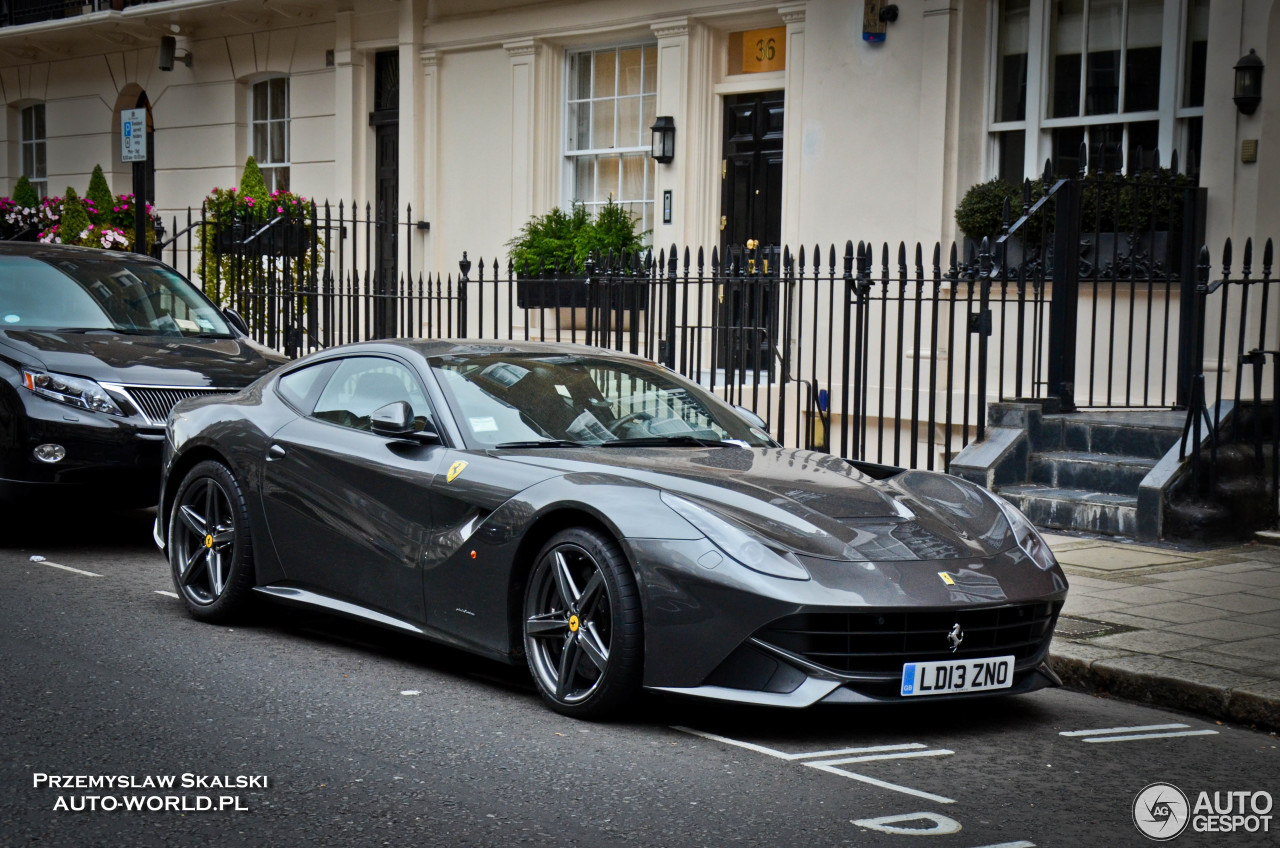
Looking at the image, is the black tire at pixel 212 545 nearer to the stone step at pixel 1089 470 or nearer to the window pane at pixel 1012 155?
the stone step at pixel 1089 470

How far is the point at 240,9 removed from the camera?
62.2ft

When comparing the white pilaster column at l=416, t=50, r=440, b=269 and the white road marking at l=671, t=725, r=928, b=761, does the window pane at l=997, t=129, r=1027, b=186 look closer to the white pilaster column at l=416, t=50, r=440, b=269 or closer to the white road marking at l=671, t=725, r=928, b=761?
the white pilaster column at l=416, t=50, r=440, b=269

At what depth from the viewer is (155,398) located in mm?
8680

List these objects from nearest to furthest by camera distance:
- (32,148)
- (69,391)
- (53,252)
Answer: (69,391) → (53,252) → (32,148)

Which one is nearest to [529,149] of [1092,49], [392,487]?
[1092,49]

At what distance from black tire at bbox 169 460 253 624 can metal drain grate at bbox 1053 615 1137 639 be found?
3.68m

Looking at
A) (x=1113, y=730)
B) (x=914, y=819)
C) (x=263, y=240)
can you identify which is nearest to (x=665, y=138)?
A: (x=263, y=240)

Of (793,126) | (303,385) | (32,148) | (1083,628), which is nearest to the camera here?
(1083,628)

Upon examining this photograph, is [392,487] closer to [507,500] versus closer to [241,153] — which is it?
[507,500]

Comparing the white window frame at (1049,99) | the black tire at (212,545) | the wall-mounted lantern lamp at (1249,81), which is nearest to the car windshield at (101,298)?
the black tire at (212,545)

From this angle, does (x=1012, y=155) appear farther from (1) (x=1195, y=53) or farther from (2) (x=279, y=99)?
(2) (x=279, y=99)

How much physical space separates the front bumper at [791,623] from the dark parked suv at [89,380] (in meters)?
4.64

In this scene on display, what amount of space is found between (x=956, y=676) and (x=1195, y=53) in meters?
8.38

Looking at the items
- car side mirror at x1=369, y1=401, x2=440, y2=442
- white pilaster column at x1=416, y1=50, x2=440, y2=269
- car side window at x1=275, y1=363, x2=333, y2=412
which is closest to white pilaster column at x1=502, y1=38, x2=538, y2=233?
white pilaster column at x1=416, y1=50, x2=440, y2=269
